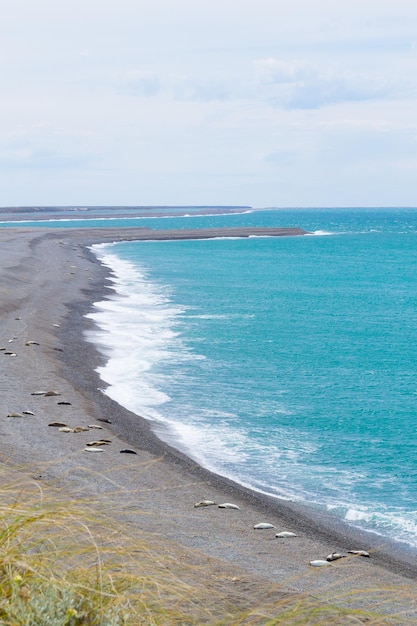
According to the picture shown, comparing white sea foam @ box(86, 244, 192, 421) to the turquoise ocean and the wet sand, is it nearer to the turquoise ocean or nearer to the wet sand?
the turquoise ocean

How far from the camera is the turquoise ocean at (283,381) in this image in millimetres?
17109

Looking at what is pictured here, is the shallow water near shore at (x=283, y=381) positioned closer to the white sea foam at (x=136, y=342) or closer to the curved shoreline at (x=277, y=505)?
the white sea foam at (x=136, y=342)

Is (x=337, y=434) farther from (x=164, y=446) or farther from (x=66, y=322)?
(x=66, y=322)

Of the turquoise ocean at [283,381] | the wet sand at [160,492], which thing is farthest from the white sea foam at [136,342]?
the wet sand at [160,492]

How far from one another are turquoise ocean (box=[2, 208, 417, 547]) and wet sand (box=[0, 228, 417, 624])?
931 mm

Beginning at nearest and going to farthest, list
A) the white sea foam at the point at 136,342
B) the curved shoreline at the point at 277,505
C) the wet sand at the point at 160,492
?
the wet sand at the point at 160,492, the curved shoreline at the point at 277,505, the white sea foam at the point at 136,342

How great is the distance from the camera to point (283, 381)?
87.9 feet

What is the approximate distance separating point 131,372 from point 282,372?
17.2 ft

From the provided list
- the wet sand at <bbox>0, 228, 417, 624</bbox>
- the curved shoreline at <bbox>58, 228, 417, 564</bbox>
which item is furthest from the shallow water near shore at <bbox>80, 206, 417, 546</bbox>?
the wet sand at <bbox>0, 228, 417, 624</bbox>

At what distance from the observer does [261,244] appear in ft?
393

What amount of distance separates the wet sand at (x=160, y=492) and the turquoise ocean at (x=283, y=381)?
93 cm

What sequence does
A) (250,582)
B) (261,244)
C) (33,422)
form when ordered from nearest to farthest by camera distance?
1. (250,582)
2. (33,422)
3. (261,244)

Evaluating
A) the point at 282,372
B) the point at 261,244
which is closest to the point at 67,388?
the point at 282,372

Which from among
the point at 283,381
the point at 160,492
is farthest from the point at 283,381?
the point at 160,492
